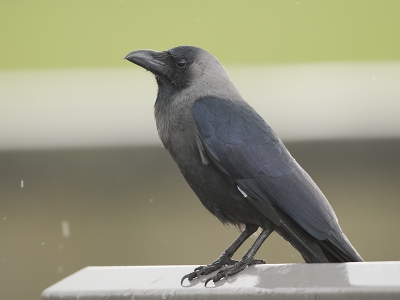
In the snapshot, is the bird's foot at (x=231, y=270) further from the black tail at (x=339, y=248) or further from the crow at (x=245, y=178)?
the black tail at (x=339, y=248)

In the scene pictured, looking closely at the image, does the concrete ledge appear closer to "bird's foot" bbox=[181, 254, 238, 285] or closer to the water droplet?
"bird's foot" bbox=[181, 254, 238, 285]

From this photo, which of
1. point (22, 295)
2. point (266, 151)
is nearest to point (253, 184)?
point (266, 151)

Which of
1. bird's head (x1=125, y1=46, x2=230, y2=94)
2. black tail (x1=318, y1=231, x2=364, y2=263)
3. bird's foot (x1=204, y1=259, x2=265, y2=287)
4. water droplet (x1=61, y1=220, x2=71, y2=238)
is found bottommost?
water droplet (x1=61, y1=220, x2=71, y2=238)

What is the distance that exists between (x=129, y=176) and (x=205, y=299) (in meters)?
5.70

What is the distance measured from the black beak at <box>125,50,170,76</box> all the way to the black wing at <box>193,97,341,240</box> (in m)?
0.25

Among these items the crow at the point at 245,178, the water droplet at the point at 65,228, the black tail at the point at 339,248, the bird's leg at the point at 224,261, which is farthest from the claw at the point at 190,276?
the water droplet at the point at 65,228

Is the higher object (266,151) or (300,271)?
(266,151)

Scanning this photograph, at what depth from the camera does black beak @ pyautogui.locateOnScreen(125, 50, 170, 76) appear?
260 centimetres

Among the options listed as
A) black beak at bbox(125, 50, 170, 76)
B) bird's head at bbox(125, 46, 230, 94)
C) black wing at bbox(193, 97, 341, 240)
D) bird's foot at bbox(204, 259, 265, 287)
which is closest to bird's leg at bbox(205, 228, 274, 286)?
bird's foot at bbox(204, 259, 265, 287)

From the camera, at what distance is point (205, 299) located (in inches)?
71.7

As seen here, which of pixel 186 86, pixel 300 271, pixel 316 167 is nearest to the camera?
pixel 300 271

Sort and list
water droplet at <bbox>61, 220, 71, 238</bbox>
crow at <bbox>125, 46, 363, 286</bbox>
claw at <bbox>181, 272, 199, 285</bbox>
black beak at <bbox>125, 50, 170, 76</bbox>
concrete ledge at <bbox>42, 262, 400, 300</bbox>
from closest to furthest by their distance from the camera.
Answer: concrete ledge at <bbox>42, 262, 400, 300</bbox> < claw at <bbox>181, 272, 199, 285</bbox> < crow at <bbox>125, 46, 363, 286</bbox> < black beak at <bbox>125, 50, 170, 76</bbox> < water droplet at <bbox>61, 220, 71, 238</bbox>

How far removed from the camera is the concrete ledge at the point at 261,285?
1.74 m

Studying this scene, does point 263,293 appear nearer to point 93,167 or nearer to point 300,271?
point 300,271
